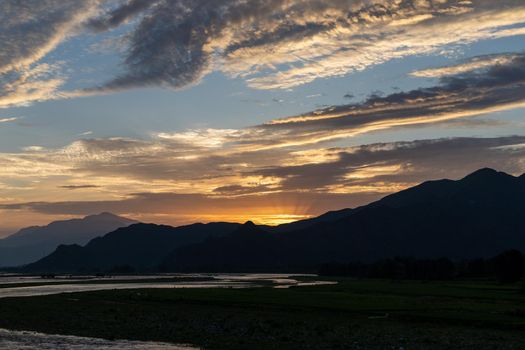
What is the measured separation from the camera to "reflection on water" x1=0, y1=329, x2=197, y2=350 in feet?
127

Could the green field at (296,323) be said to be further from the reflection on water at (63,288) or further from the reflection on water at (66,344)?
the reflection on water at (63,288)

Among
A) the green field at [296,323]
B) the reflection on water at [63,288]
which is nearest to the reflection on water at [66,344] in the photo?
the green field at [296,323]

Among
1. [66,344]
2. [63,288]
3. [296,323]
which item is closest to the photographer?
[66,344]

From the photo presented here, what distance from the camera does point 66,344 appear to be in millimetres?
40500

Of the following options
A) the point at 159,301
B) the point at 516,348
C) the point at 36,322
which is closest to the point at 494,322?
the point at 516,348

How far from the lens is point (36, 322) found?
56219 mm

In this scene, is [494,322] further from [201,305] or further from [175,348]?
[201,305]

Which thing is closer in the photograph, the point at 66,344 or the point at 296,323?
the point at 66,344

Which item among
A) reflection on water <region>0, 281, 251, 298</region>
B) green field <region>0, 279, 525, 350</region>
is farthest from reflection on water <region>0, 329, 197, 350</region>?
reflection on water <region>0, 281, 251, 298</region>

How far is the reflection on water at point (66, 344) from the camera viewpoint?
127 feet

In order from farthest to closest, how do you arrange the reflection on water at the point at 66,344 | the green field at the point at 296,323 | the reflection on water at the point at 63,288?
the reflection on water at the point at 63,288
the green field at the point at 296,323
the reflection on water at the point at 66,344

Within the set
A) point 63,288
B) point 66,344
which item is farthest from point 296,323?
point 63,288

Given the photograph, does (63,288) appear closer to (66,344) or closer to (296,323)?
(296,323)

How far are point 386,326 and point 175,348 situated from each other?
20.8 meters
